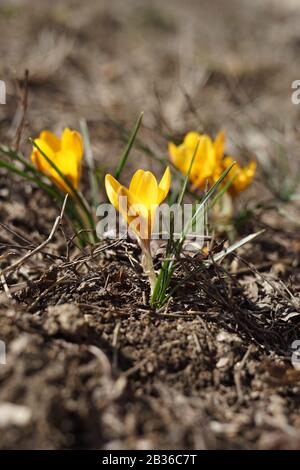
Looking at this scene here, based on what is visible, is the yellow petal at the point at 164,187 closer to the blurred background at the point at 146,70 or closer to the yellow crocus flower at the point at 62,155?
the yellow crocus flower at the point at 62,155

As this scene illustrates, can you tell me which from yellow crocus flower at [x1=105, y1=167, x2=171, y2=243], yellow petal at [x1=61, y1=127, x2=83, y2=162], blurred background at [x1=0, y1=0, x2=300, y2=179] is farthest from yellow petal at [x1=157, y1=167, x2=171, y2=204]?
blurred background at [x1=0, y1=0, x2=300, y2=179]

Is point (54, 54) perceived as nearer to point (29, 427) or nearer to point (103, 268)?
point (103, 268)

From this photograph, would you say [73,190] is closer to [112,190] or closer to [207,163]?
[112,190]

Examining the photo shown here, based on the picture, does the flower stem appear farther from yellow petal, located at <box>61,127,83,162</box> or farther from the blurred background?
the blurred background

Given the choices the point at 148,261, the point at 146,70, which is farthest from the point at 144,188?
the point at 146,70

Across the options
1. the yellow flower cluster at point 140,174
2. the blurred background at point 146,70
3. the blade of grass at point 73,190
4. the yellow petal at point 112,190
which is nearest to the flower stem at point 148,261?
the yellow flower cluster at point 140,174

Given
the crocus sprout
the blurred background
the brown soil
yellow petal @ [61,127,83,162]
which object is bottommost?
the brown soil
